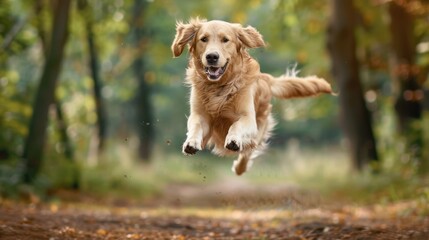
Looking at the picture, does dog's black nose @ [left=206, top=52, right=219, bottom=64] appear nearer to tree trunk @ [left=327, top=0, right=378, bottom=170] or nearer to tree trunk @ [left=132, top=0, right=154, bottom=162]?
tree trunk @ [left=327, top=0, right=378, bottom=170]

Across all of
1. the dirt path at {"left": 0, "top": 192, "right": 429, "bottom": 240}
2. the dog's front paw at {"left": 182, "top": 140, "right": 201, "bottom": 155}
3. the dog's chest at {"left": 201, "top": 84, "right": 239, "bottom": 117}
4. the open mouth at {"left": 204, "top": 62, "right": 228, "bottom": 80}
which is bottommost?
the dirt path at {"left": 0, "top": 192, "right": 429, "bottom": 240}

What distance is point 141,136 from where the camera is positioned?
77.9 feet

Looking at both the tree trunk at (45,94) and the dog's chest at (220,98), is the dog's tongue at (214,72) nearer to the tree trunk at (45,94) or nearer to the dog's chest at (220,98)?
the dog's chest at (220,98)

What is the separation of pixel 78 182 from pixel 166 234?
7.92 metres

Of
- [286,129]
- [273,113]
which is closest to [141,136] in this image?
[273,113]

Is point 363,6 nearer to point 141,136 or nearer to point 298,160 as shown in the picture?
point 298,160

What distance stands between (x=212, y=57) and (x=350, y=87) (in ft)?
31.1

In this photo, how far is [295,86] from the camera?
870 cm

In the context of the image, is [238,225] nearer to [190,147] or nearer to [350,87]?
[190,147]

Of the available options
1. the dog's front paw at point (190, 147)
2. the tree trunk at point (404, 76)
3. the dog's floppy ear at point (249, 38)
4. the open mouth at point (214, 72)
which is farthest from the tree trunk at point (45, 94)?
the tree trunk at point (404, 76)

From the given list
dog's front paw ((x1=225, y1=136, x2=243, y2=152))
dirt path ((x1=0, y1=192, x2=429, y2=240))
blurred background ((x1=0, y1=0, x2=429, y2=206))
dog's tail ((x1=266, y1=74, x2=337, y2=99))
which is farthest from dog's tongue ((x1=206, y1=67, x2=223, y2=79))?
dog's tail ((x1=266, y1=74, x2=337, y2=99))

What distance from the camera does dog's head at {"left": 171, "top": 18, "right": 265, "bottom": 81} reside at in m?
6.59

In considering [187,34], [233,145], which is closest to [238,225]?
[233,145]

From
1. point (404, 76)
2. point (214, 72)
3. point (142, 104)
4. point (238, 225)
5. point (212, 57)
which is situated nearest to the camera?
point (212, 57)
